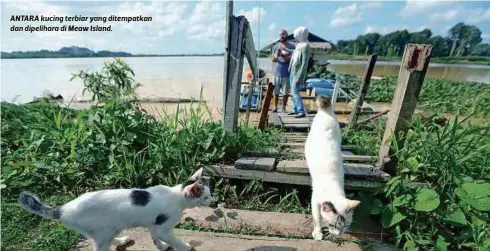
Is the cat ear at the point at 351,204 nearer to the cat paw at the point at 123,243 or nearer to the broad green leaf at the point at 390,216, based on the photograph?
the broad green leaf at the point at 390,216

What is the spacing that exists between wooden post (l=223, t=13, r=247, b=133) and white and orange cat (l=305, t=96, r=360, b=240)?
1108mm

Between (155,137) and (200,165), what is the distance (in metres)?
0.78

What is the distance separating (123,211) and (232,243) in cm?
107

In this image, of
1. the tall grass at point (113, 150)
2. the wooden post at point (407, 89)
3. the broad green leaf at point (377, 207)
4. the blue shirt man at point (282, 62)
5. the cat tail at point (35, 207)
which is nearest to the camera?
the cat tail at point (35, 207)

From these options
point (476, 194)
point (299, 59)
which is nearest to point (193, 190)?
point (476, 194)

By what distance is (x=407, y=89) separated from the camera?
310 centimetres

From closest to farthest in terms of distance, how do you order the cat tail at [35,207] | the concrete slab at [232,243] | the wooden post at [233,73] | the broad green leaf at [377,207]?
the cat tail at [35,207] → the concrete slab at [232,243] → the broad green leaf at [377,207] → the wooden post at [233,73]

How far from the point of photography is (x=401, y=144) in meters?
3.37

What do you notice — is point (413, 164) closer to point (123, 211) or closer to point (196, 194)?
point (196, 194)

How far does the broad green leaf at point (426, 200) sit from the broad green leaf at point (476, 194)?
0.21 meters

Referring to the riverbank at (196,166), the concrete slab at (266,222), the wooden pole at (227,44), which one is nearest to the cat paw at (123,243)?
the riverbank at (196,166)

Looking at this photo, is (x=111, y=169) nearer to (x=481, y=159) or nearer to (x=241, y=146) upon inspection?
(x=241, y=146)

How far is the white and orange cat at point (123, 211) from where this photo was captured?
7.91 feet

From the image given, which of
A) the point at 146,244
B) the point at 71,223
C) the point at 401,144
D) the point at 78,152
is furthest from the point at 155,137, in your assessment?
the point at 401,144
